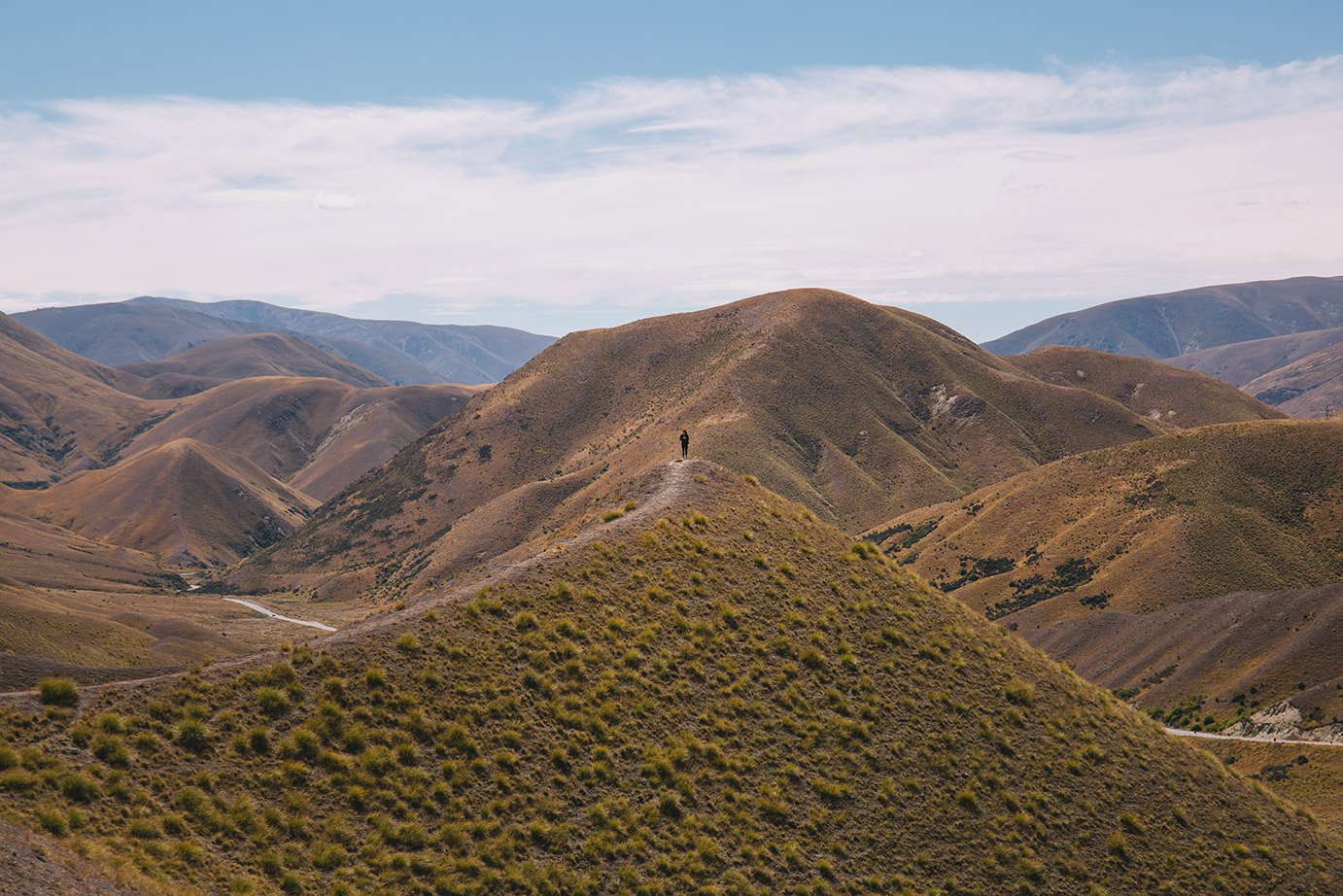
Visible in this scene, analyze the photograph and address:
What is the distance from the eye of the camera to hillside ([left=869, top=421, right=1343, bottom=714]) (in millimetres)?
77625

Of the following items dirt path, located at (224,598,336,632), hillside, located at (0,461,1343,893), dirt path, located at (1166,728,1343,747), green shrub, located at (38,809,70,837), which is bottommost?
dirt path, located at (224,598,336,632)

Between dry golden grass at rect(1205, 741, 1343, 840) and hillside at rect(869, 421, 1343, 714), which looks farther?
hillside at rect(869, 421, 1343, 714)

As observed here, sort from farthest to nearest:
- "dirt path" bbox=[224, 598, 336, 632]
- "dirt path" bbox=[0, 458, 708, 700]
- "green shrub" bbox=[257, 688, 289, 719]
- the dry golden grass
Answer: "dirt path" bbox=[224, 598, 336, 632] → the dry golden grass → "dirt path" bbox=[0, 458, 708, 700] → "green shrub" bbox=[257, 688, 289, 719]

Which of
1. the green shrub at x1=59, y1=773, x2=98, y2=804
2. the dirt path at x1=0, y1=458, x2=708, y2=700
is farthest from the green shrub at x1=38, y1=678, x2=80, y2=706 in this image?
the green shrub at x1=59, y1=773, x2=98, y2=804

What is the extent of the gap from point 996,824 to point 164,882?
25.1m

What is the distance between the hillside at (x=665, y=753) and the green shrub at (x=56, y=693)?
31 cm

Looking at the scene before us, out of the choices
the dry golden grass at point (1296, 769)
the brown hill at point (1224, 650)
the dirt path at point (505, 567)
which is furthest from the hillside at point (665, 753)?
the brown hill at point (1224, 650)

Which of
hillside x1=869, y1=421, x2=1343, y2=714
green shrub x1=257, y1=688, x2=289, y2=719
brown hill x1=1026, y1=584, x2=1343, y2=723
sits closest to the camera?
green shrub x1=257, y1=688, x2=289, y2=719

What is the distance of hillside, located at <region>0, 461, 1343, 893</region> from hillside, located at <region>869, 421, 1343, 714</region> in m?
42.3

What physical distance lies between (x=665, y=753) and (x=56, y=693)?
15855 mm

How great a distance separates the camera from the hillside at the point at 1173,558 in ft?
255

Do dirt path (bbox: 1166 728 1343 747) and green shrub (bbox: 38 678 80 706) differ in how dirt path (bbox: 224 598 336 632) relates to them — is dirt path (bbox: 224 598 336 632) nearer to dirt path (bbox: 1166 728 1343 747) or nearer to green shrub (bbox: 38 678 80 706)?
dirt path (bbox: 1166 728 1343 747)

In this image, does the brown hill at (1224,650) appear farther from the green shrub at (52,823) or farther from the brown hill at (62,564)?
the brown hill at (62,564)

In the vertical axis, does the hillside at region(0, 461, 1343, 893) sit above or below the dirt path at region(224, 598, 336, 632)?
above
